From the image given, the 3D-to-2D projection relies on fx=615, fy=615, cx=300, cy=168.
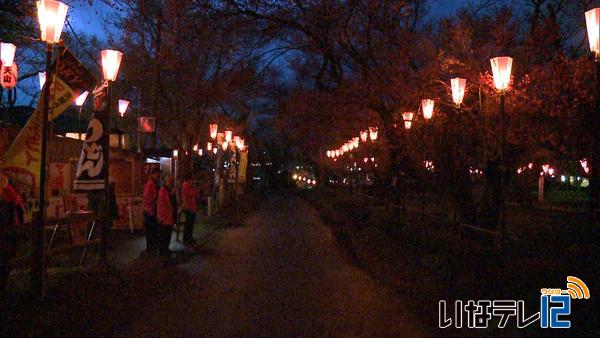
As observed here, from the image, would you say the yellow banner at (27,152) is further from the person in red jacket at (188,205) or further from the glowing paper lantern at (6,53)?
the person in red jacket at (188,205)

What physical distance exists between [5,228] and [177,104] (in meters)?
20.6

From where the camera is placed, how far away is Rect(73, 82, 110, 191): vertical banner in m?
11.5

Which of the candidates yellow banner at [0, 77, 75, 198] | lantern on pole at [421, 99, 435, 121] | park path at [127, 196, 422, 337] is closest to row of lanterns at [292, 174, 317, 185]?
lantern on pole at [421, 99, 435, 121]

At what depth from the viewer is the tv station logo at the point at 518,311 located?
734 centimetres

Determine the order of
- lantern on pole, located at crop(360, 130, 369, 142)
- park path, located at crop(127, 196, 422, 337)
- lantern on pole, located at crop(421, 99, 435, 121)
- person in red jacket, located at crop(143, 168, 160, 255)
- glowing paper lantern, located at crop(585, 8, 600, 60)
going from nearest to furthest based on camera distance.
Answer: park path, located at crop(127, 196, 422, 337) < glowing paper lantern, located at crop(585, 8, 600, 60) < person in red jacket, located at crop(143, 168, 160, 255) < lantern on pole, located at crop(421, 99, 435, 121) < lantern on pole, located at crop(360, 130, 369, 142)

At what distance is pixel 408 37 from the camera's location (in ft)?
58.1

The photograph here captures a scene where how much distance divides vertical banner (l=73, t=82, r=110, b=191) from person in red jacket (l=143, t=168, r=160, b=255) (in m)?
2.16

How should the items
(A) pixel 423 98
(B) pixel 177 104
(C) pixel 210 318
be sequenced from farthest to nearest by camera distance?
(B) pixel 177 104 → (A) pixel 423 98 → (C) pixel 210 318

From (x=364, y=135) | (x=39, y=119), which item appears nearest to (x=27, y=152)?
(x=39, y=119)

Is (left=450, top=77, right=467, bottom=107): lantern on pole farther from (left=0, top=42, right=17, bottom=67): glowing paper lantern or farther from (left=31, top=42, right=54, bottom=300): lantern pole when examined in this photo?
(left=0, top=42, right=17, bottom=67): glowing paper lantern

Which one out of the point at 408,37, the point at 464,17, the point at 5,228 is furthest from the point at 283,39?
the point at 5,228

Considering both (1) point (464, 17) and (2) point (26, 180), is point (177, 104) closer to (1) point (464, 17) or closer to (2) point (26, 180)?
(1) point (464, 17)

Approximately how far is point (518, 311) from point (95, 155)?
25.9ft

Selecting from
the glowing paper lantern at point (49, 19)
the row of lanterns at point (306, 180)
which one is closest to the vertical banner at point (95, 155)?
the glowing paper lantern at point (49, 19)
